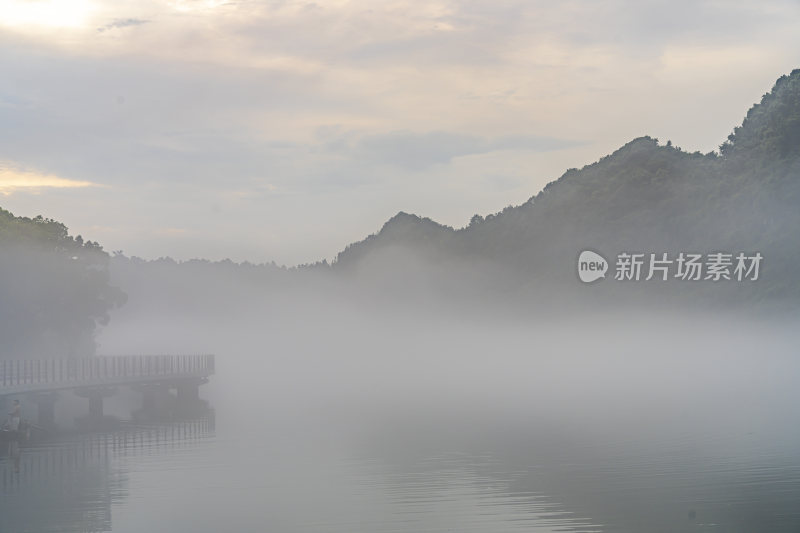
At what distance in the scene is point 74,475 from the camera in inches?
1715

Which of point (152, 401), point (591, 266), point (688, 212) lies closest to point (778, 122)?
point (688, 212)

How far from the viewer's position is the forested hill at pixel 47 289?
80.6 m

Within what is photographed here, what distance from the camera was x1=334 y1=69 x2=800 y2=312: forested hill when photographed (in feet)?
344

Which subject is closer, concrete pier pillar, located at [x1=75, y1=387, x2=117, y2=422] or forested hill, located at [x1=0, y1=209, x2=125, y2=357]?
concrete pier pillar, located at [x1=75, y1=387, x2=117, y2=422]

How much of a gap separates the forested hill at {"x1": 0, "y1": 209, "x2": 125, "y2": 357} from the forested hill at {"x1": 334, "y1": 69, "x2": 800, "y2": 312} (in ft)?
210

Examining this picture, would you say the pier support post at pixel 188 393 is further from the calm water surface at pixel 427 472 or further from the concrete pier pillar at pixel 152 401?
the calm water surface at pixel 427 472

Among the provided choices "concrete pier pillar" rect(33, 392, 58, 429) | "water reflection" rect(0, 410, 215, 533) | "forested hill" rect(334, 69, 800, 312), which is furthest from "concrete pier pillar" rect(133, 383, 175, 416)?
"forested hill" rect(334, 69, 800, 312)

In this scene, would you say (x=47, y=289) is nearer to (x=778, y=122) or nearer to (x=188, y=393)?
(x=188, y=393)

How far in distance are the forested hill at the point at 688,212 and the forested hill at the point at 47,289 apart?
64.0 metres

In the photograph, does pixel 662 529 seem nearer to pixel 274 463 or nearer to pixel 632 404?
pixel 274 463

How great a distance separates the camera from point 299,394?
349 feet

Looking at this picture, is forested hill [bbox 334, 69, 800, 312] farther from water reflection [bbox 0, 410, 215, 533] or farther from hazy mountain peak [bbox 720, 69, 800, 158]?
water reflection [bbox 0, 410, 215, 533]

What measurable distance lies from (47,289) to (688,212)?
9093 centimetres

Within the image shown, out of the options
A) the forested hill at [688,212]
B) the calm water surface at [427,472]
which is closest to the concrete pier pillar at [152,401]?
the calm water surface at [427,472]
